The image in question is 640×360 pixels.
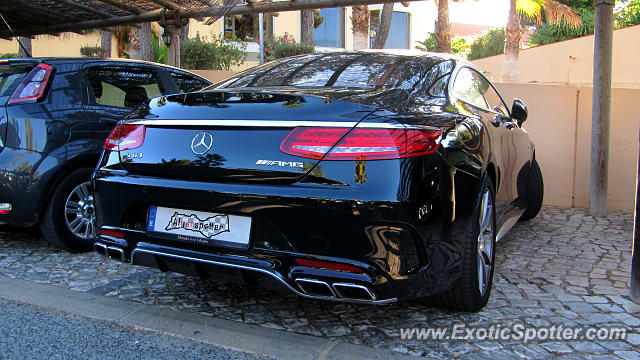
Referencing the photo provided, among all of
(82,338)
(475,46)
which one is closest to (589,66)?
(475,46)

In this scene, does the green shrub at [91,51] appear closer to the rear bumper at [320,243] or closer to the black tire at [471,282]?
the rear bumper at [320,243]

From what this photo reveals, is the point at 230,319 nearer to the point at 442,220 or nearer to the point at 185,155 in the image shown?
the point at 185,155

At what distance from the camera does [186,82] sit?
5594 mm

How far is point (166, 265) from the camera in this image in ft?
9.00

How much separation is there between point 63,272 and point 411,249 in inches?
104

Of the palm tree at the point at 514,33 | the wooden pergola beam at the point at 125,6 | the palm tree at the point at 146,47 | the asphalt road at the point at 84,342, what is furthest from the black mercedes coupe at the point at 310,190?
the palm tree at the point at 514,33

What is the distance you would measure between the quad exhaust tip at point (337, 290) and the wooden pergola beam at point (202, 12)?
4.61 meters

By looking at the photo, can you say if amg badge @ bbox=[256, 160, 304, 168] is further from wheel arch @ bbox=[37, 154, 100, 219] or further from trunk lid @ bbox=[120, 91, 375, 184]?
wheel arch @ bbox=[37, 154, 100, 219]

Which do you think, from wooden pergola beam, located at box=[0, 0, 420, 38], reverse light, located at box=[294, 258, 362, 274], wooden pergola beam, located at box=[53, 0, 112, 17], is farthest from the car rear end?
wooden pergola beam, located at box=[53, 0, 112, 17]

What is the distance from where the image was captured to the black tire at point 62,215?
4.21 m

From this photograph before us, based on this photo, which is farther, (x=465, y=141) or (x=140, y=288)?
(x=140, y=288)

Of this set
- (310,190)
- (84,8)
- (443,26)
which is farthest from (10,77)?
(443,26)

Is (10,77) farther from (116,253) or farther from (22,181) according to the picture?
(116,253)

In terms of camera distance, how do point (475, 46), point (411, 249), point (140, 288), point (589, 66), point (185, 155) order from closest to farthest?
point (411, 249), point (185, 155), point (140, 288), point (589, 66), point (475, 46)
